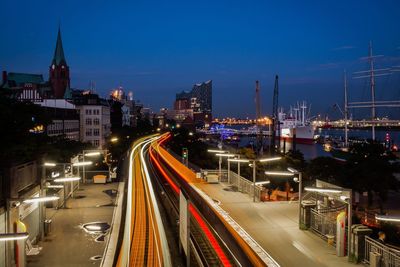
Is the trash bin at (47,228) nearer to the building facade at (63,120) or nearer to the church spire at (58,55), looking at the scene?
the building facade at (63,120)

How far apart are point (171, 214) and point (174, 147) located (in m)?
77.4

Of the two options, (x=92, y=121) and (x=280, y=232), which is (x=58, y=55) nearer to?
(x=92, y=121)

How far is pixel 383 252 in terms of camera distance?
44.8ft

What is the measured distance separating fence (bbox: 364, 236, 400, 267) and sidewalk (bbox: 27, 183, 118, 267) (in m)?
9.31

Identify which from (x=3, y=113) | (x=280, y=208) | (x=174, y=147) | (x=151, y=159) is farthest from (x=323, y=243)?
(x=174, y=147)

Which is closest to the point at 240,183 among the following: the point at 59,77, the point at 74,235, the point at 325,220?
the point at 325,220

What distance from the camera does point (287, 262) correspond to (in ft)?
49.7

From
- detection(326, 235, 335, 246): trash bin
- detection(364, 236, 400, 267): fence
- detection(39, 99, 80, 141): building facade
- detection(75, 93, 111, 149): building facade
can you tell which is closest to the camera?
detection(364, 236, 400, 267): fence

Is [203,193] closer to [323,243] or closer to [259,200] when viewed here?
[259,200]

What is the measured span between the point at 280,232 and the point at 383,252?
231 inches

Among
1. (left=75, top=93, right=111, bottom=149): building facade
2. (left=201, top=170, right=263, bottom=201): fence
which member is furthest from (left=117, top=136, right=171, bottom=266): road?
(left=75, top=93, right=111, bottom=149): building facade

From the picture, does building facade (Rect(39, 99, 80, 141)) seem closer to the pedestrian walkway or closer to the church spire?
the pedestrian walkway

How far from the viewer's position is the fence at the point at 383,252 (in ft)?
43.2

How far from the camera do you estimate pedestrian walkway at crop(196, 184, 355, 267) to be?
50.8ft
